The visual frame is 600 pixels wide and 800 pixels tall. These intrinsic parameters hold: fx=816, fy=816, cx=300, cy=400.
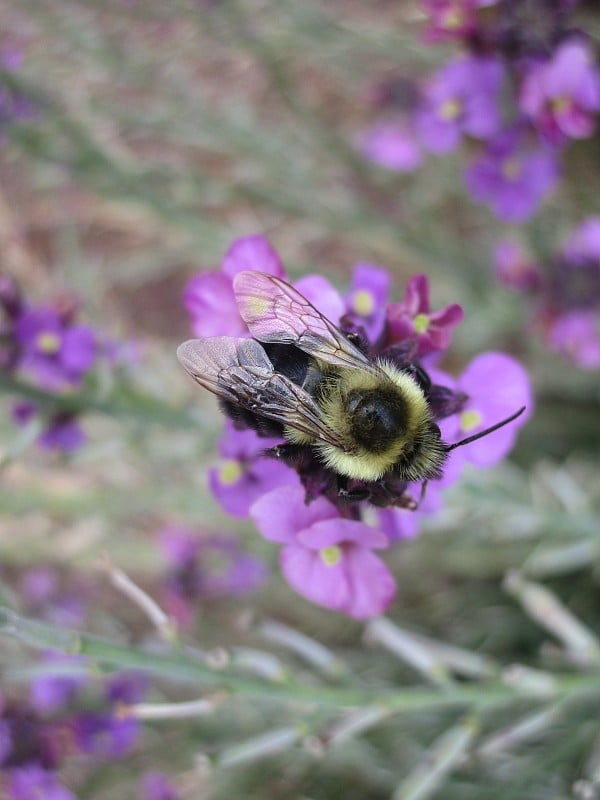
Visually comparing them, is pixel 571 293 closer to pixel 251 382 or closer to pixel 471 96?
pixel 471 96

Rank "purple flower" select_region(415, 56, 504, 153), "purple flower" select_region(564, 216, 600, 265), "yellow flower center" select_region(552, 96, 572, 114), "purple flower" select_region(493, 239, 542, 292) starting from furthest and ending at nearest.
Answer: "purple flower" select_region(493, 239, 542, 292)
"purple flower" select_region(564, 216, 600, 265)
"purple flower" select_region(415, 56, 504, 153)
"yellow flower center" select_region(552, 96, 572, 114)

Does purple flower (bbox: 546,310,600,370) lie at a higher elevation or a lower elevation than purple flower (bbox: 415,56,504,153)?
lower

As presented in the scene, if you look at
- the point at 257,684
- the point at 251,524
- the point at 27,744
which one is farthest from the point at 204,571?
the point at 257,684

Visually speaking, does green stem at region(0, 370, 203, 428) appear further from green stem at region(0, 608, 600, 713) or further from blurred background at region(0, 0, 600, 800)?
green stem at region(0, 608, 600, 713)

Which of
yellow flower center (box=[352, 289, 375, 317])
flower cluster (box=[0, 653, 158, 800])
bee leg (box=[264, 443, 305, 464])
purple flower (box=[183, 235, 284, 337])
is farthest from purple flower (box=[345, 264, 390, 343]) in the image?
flower cluster (box=[0, 653, 158, 800])

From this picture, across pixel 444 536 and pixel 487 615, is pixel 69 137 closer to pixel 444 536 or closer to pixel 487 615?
pixel 444 536
